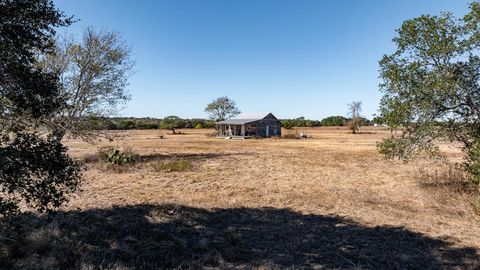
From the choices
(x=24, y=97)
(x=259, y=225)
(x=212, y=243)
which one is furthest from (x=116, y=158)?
(x=24, y=97)

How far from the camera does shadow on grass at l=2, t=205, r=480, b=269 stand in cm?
559

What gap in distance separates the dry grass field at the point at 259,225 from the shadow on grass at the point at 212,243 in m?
0.02

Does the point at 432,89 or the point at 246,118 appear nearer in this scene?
the point at 432,89

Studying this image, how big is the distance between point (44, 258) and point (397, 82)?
975 centimetres

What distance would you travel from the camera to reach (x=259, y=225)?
25.8ft

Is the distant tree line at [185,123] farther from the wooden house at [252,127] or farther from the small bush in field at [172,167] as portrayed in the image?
the small bush in field at [172,167]

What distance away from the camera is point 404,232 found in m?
7.43

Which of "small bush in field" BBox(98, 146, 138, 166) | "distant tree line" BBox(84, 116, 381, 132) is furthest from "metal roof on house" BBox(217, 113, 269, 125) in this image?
"small bush in field" BBox(98, 146, 138, 166)

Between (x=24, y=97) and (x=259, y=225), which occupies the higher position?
(x=24, y=97)

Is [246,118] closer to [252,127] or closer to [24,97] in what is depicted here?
[252,127]

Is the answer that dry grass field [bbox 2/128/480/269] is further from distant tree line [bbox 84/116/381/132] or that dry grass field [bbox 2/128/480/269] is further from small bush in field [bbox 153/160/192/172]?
distant tree line [bbox 84/116/381/132]

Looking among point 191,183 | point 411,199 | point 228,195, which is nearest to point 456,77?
point 411,199

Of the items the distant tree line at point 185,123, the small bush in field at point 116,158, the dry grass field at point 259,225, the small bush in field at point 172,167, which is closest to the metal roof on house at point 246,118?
the distant tree line at point 185,123

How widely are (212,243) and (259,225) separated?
1.63m
